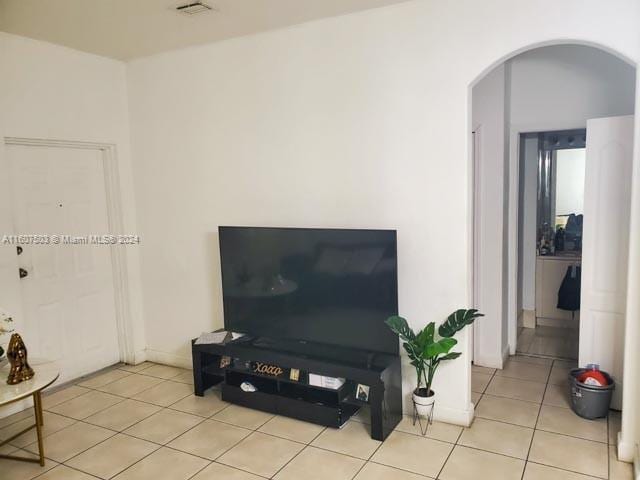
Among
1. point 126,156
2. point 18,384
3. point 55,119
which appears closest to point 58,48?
point 55,119

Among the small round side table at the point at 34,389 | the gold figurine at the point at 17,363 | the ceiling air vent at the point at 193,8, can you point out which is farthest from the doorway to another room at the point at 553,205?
the gold figurine at the point at 17,363

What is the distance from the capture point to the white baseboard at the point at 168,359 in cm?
435

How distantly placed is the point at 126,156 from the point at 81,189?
480 millimetres

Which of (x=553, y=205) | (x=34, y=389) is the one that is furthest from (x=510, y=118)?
(x=34, y=389)

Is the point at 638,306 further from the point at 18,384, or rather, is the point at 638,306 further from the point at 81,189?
the point at 81,189

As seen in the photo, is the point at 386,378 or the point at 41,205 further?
the point at 41,205

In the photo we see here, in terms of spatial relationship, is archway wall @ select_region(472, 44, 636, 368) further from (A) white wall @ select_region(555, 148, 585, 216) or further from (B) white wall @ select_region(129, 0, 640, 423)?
(A) white wall @ select_region(555, 148, 585, 216)

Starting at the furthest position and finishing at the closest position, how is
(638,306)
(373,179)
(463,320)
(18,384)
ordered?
(373,179) < (463,320) < (18,384) < (638,306)

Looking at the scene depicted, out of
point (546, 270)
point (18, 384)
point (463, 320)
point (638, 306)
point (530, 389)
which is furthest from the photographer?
point (546, 270)

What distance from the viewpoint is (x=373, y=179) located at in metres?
3.31

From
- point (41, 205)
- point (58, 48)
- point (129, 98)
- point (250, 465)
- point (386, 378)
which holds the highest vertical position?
point (58, 48)

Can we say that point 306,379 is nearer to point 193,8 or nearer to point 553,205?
point 193,8

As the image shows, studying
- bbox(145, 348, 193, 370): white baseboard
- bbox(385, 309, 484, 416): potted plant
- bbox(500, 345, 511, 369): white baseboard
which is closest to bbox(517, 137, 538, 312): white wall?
bbox(500, 345, 511, 369): white baseboard

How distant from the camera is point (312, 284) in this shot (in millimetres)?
3346
